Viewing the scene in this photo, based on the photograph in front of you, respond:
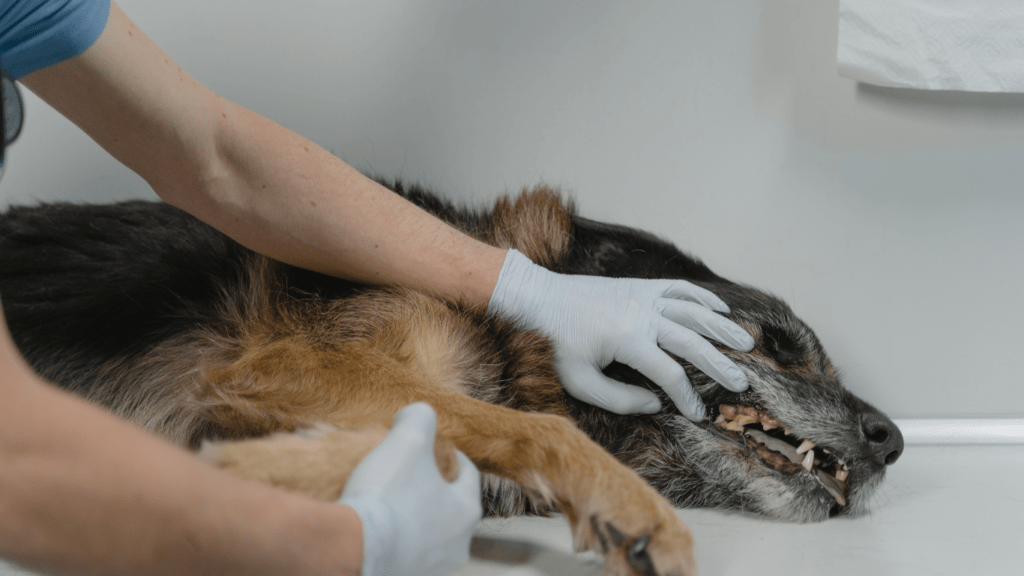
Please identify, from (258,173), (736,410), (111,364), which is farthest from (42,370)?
(736,410)

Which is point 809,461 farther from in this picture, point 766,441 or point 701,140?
point 701,140

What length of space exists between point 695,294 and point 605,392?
1.31 ft

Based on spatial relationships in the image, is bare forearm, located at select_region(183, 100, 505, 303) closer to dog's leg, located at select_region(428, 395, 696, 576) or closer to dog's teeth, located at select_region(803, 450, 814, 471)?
dog's leg, located at select_region(428, 395, 696, 576)

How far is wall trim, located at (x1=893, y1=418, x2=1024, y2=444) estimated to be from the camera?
2.28 m

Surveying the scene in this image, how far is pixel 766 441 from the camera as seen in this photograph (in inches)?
68.2

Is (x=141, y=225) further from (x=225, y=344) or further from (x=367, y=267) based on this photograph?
(x=367, y=267)

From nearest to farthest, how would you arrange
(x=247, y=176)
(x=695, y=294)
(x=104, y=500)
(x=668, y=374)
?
1. (x=104, y=500)
2. (x=247, y=176)
3. (x=668, y=374)
4. (x=695, y=294)

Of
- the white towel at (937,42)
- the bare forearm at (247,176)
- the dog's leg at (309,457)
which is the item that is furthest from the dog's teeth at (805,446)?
the white towel at (937,42)

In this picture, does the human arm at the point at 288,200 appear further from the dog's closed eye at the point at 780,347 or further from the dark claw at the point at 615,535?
the dark claw at the point at 615,535

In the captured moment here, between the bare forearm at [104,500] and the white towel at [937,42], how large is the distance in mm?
2199

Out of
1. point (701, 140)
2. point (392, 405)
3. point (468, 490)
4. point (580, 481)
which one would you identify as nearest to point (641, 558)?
point (580, 481)

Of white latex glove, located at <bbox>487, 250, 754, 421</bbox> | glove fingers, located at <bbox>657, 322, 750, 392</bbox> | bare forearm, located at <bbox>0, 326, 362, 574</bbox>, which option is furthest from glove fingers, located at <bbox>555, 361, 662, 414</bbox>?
bare forearm, located at <bbox>0, 326, 362, 574</bbox>

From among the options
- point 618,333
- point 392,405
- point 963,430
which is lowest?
point 963,430

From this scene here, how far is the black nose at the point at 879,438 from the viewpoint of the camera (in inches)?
66.6
